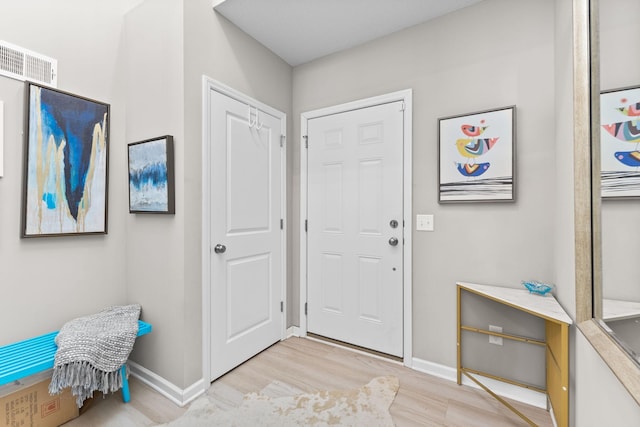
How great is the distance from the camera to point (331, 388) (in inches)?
76.8

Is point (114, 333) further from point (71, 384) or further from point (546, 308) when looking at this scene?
point (546, 308)

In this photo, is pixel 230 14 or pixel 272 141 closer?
pixel 230 14

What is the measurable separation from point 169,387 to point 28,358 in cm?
76

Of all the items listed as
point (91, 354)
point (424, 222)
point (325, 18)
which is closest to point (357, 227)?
point (424, 222)

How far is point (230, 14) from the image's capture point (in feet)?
6.81

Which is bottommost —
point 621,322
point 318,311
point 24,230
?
point 318,311

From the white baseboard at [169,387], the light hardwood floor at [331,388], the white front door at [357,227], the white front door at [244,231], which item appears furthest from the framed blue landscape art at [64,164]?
the white front door at [357,227]

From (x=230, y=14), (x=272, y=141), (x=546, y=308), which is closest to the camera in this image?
(x=546, y=308)

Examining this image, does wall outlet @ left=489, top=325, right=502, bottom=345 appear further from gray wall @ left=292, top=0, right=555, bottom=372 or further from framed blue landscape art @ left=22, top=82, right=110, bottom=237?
framed blue landscape art @ left=22, top=82, right=110, bottom=237

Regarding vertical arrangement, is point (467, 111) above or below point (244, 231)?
above

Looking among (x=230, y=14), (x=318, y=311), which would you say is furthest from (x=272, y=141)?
(x=318, y=311)

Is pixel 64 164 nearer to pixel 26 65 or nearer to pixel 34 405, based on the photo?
pixel 26 65

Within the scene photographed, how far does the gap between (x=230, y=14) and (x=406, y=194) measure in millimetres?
1848

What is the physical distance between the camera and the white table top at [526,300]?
4.56ft
